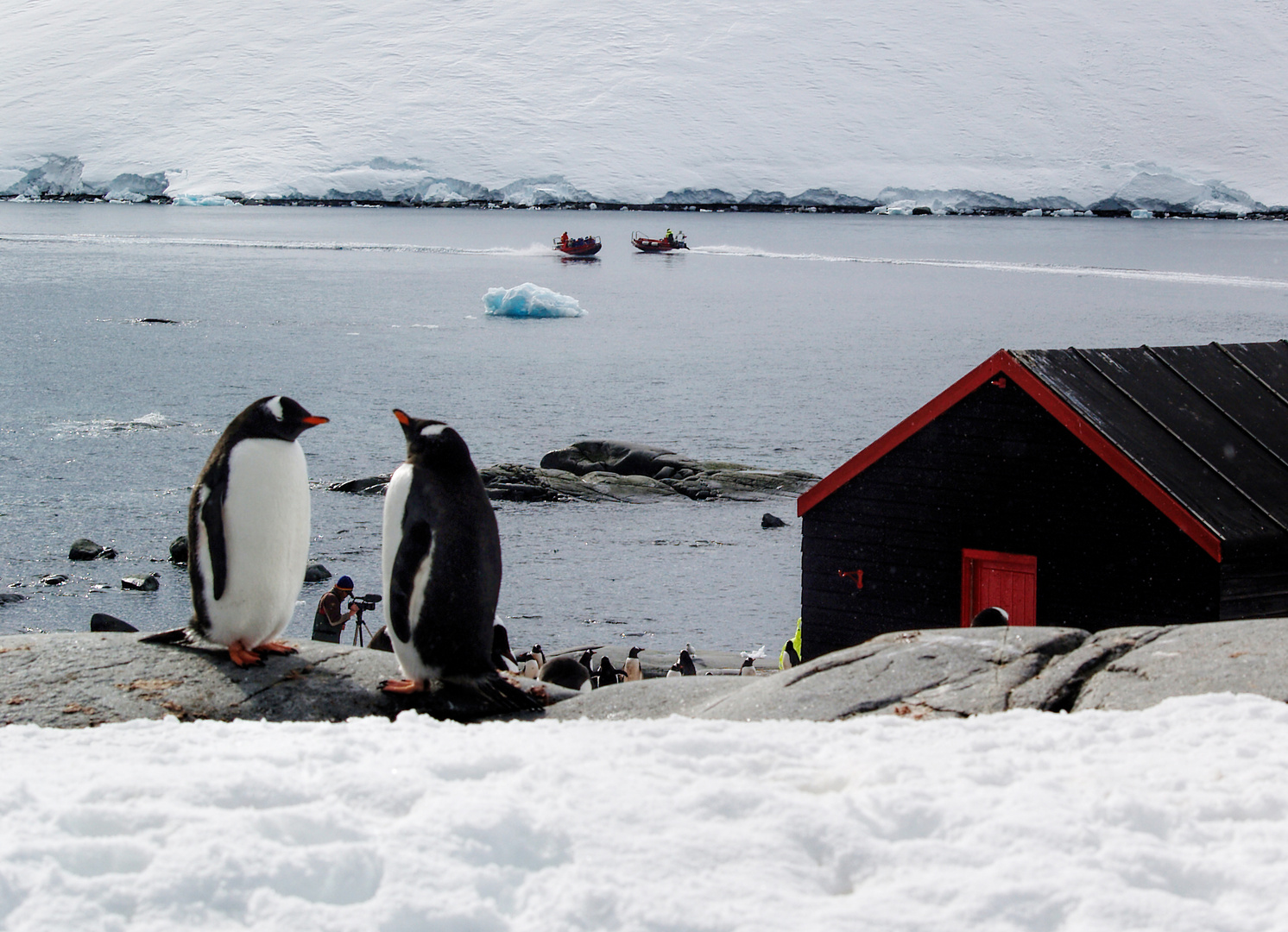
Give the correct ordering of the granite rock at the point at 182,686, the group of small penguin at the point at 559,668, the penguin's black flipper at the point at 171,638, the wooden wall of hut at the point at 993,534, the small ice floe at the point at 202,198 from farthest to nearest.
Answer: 1. the small ice floe at the point at 202,198
2. the wooden wall of hut at the point at 993,534
3. the group of small penguin at the point at 559,668
4. the penguin's black flipper at the point at 171,638
5. the granite rock at the point at 182,686

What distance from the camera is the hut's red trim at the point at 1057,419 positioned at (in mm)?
10656

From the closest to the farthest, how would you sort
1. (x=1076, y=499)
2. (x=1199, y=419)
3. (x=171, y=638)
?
1. (x=171, y=638)
2. (x=1076, y=499)
3. (x=1199, y=419)

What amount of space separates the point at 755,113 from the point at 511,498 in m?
165

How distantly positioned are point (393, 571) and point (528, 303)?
2760 inches

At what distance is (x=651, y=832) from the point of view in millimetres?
3637

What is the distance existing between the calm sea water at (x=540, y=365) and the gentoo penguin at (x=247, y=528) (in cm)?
1584

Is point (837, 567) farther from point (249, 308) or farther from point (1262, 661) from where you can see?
point (249, 308)

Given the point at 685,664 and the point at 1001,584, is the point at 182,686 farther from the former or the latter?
the point at 685,664

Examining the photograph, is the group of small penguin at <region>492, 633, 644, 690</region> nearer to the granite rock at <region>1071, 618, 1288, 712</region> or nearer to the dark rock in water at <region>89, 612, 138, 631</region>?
the granite rock at <region>1071, 618, 1288, 712</region>

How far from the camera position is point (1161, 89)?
19700cm

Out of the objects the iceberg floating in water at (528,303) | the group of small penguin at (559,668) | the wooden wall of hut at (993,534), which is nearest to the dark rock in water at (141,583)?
the group of small penguin at (559,668)

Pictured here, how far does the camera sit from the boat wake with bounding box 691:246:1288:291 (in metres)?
95.9

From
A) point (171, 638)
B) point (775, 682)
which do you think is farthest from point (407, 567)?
point (775, 682)

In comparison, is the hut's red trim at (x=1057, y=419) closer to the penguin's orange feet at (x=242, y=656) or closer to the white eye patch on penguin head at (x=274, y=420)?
the white eye patch on penguin head at (x=274, y=420)
